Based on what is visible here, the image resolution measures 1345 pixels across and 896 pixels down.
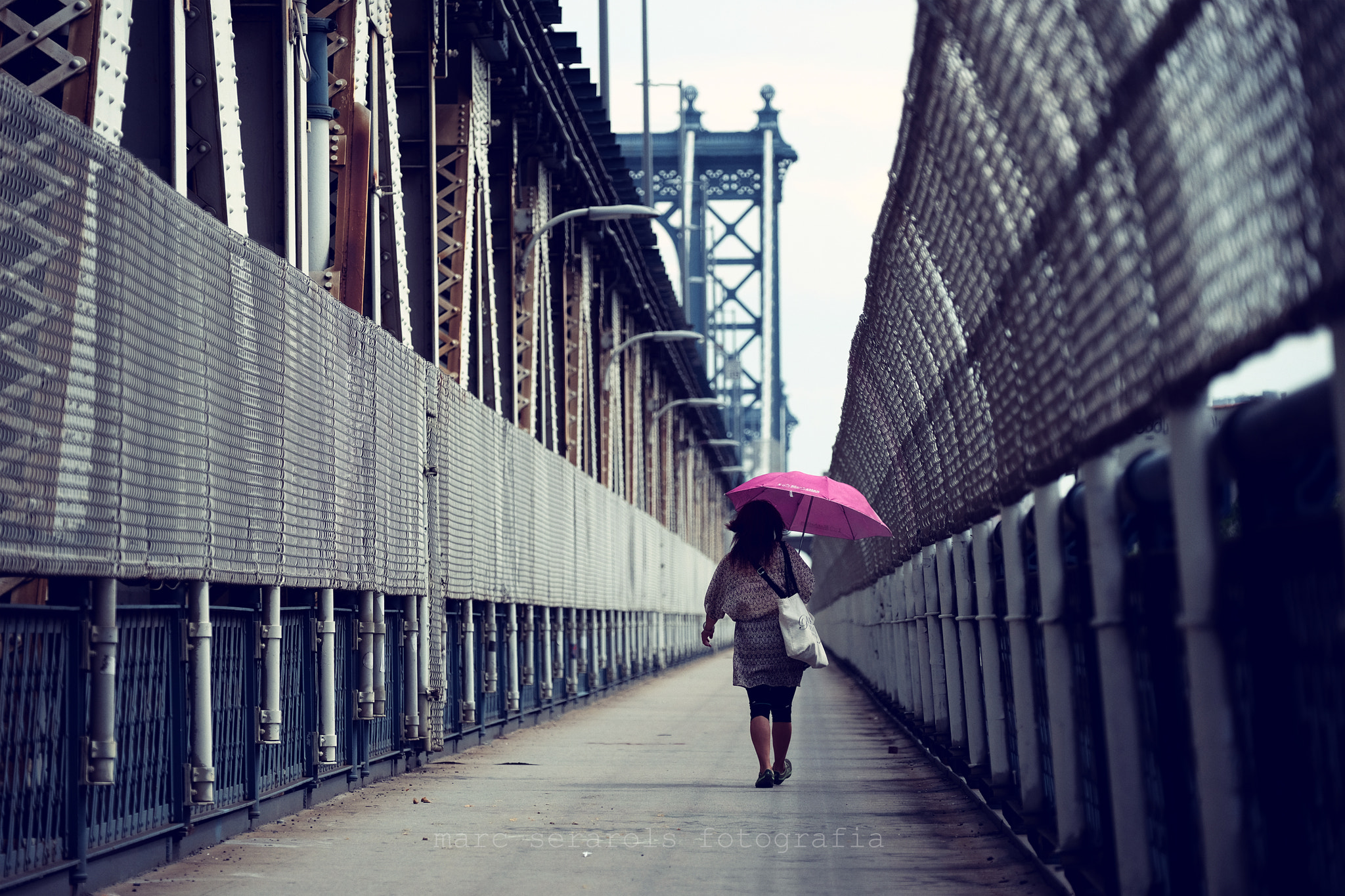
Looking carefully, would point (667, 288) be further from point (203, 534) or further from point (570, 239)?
point (203, 534)

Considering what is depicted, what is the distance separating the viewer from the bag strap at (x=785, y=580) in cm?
1016

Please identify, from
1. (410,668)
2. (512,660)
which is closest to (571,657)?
(512,660)

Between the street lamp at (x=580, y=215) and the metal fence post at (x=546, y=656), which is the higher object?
the street lamp at (x=580, y=215)

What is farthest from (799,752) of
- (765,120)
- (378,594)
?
(765,120)

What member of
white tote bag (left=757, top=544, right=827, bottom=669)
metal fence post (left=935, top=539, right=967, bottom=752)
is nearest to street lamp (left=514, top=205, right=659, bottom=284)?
white tote bag (left=757, top=544, right=827, bottom=669)

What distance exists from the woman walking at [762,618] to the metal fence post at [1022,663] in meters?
3.48

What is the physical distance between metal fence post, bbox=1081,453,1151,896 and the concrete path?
1.31 meters

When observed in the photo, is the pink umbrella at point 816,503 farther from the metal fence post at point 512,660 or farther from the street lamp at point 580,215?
the street lamp at point 580,215

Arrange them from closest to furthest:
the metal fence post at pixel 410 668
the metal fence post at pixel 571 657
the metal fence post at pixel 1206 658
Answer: the metal fence post at pixel 1206 658
the metal fence post at pixel 410 668
the metal fence post at pixel 571 657

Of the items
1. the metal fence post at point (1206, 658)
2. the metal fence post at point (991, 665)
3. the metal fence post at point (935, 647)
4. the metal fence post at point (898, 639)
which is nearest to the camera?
the metal fence post at point (1206, 658)

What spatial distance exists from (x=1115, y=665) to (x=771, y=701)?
556cm

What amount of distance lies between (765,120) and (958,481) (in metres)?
80.0

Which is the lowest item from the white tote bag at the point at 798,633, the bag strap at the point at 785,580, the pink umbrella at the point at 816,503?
the white tote bag at the point at 798,633

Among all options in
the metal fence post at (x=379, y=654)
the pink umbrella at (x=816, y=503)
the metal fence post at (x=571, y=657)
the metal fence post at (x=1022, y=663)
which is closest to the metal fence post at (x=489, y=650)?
the pink umbrella at (x=816, y=503)
